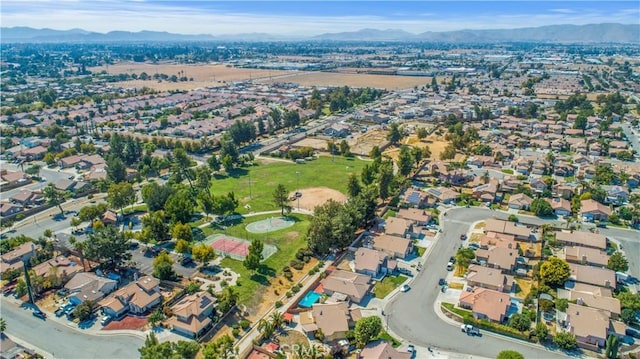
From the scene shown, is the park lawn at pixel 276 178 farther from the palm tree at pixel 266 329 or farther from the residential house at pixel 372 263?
the palm tree at pixel 266 329

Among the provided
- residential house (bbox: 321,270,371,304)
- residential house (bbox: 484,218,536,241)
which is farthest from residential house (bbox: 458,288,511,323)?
residential house (bbox: 484,218,536,241)

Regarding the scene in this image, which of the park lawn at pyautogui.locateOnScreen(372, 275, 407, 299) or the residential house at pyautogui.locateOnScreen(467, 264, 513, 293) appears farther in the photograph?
the park lawn at pyautogui.locateOnScreen(372, 275, 407, 299)

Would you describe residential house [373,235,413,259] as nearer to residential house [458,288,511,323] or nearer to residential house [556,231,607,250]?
residential house [458,288,511,323]

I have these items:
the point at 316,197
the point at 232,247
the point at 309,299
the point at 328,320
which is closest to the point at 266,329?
the point at 328,320

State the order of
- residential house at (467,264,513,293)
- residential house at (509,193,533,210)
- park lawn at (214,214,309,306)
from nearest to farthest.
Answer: residential house at (467,264,513,293)
park lawn at (214,214,309,306)
residential house at (509,193,533,210)

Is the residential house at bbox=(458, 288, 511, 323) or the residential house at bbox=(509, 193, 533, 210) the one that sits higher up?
the residential house at bbox=(509, 193, 533, 210)

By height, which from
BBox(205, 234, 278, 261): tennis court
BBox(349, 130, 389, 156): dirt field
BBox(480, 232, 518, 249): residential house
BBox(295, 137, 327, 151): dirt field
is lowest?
BBox(205, 234, 278, 261): tennis court

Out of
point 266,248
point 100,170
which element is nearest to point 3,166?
point 100,170

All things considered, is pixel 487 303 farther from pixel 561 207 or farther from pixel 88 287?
pixel 88 287
